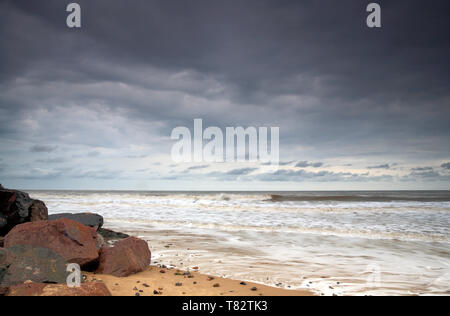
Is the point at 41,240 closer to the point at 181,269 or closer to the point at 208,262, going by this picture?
the point at 181,269

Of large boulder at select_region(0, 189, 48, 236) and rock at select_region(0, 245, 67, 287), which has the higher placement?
large boulder at select_region(0, 189, 48, 236)

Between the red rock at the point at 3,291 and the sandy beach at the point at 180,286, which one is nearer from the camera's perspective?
the red rock at the point at 3,291

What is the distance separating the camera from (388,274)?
5516 mm

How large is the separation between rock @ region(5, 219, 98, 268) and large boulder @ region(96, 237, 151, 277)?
0.61ft

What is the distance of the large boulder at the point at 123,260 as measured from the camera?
475 centimetres

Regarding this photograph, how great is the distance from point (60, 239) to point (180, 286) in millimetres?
2136

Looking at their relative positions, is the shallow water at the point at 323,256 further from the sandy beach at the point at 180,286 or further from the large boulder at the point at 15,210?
the large boulder at the point at 15,210

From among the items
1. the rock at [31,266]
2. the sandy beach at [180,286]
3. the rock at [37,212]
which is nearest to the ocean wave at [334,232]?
the rock at [37,212]

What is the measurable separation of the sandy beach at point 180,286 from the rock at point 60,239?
0.34 m

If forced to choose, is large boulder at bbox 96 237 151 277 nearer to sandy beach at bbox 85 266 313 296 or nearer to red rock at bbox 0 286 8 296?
sandy beach at bbox 85 266 313 296

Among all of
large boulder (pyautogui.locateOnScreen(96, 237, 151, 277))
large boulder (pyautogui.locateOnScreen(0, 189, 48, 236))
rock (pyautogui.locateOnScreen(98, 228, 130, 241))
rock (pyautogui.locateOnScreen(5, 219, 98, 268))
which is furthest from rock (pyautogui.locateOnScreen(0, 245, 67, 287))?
rock (pyautogui.locateOnScreen(98, 228, 130, 241))

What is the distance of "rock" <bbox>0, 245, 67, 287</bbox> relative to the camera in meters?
3.49
